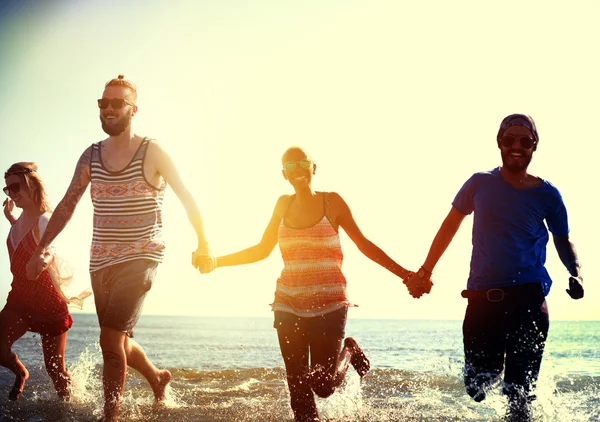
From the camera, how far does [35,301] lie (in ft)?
26.5

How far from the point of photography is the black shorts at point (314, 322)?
5.98 metres

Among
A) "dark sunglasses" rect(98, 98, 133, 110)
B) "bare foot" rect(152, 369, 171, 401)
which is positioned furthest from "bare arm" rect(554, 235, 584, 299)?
"bare foot" rect(152, 369, 171, 401)

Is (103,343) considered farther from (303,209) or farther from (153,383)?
(303,209)

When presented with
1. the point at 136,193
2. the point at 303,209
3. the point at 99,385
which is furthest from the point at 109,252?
the point at 99,385

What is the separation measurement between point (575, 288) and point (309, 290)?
91.2 inches

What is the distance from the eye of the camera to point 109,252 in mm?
6082

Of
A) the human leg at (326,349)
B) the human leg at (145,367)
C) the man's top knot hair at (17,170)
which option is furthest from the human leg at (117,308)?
the man's top knot hair at (17,170)

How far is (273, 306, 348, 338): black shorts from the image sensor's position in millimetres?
5980

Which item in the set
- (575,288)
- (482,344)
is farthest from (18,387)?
(575,288)

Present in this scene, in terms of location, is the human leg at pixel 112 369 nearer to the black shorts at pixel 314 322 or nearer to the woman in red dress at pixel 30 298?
the black shorts at pixel 314 322

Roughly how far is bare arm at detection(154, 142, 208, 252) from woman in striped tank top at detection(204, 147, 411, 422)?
75 centimetres

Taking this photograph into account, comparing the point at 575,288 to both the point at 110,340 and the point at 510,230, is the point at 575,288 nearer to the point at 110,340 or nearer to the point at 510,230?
the point at 510,230

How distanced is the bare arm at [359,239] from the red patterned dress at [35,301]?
3911 mm

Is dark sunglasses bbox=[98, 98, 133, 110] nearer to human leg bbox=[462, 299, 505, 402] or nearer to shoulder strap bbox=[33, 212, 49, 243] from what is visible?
shoulder strap bbox=[33, 212, 49, 243]
